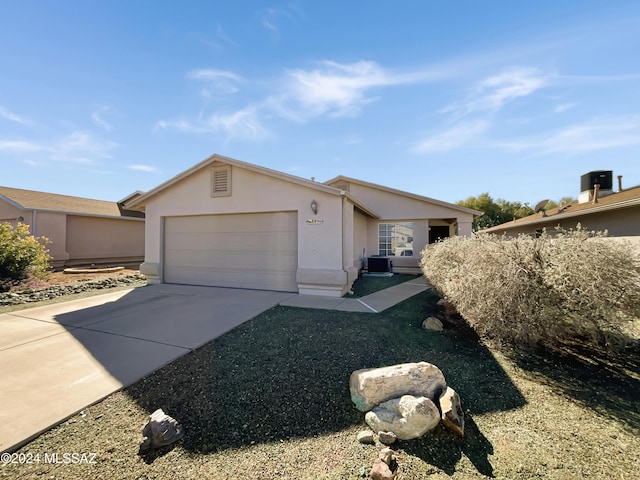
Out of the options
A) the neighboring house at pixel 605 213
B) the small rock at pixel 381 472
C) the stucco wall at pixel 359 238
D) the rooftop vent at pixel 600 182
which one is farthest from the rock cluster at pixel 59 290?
the rooftop vent at pixel 600 182

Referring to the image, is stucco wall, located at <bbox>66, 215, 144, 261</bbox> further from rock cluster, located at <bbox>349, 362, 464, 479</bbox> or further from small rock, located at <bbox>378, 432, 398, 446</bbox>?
small rock, located at <bbox>378, 432, 398, 446</bbox>

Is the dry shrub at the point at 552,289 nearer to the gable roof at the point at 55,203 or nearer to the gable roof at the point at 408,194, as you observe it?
the gable roof at the point at 408,194

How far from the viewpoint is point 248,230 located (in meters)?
8.90

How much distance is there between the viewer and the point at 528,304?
12.2 ft

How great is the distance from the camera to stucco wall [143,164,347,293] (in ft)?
25.5

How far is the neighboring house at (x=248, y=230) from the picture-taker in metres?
7.86

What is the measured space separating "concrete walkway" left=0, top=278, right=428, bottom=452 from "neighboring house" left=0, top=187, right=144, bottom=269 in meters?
9.12

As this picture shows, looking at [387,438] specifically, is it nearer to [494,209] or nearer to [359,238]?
[359,238]

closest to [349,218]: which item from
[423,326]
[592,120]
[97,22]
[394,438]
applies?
[423,326]

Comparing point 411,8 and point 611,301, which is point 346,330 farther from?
point 411,8

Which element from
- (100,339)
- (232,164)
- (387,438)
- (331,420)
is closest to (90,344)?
(100,339)

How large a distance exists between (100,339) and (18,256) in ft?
27.5

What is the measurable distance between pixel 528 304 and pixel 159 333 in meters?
6.11

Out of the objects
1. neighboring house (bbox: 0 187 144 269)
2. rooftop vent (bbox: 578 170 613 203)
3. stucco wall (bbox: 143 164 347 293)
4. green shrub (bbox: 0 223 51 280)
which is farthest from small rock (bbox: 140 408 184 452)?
rooftop vent (bbox: 578 170 613 203)
